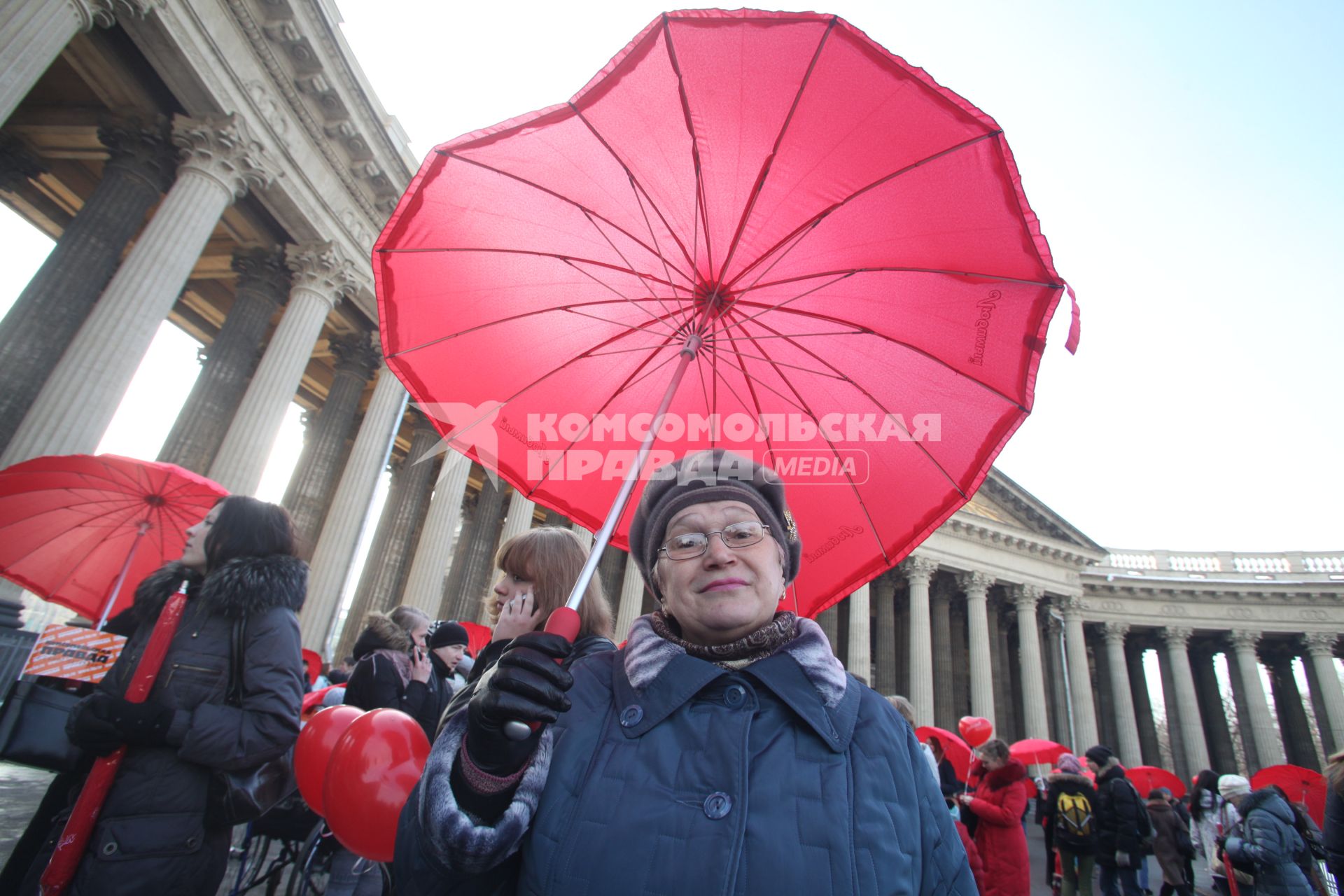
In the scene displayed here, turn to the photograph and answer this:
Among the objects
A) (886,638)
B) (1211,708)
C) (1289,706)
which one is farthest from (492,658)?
(1289,706)

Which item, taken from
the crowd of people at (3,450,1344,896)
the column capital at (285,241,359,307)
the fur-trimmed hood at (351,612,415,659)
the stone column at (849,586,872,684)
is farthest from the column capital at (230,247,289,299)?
the stone column at (849,586,872,684)

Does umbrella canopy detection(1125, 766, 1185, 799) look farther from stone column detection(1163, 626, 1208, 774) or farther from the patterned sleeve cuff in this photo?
the patterned sleeve cuff

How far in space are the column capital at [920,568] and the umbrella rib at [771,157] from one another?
937 inches

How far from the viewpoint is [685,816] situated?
1.18 m

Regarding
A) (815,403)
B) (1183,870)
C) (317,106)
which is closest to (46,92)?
(317,106)

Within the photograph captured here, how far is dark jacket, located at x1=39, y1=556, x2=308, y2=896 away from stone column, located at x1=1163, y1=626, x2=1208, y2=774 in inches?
1289

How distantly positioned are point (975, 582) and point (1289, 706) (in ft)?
59.0

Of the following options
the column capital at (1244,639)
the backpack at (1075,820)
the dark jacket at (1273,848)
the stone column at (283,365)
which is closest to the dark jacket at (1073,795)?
the backpack at (1075,820)

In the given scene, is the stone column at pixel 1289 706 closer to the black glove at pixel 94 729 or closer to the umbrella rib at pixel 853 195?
the umbrella rib at pixel 853 195

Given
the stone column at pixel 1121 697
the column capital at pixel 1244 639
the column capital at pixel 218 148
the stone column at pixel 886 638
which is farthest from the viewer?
the column capital at pixel 1244 639

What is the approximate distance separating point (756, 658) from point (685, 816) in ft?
1.38

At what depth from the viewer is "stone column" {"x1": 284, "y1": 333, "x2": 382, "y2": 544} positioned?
14.4 metres

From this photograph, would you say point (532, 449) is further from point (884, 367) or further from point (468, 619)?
point (468, 619)

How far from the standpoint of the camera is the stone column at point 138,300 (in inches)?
294
